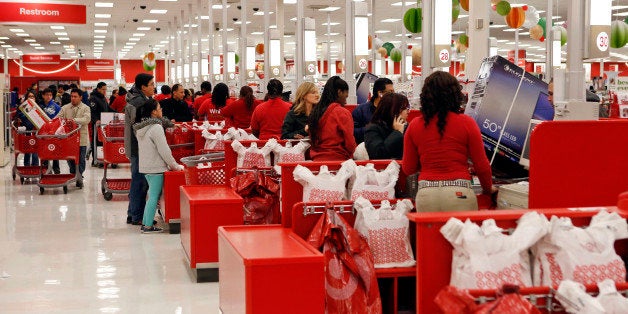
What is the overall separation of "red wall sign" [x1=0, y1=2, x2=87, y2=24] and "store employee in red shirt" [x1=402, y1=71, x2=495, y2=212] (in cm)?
1416

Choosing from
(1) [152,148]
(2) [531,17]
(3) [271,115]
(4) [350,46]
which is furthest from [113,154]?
(2) [531,17]

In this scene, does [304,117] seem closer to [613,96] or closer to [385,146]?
[385,146]

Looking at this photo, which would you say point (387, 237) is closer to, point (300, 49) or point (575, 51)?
point (575, 51)

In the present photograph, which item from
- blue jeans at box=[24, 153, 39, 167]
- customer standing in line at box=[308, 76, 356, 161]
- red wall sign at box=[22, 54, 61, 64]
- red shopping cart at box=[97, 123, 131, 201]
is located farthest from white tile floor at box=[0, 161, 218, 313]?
red wall sign at box=[22, 54, 61, 64]

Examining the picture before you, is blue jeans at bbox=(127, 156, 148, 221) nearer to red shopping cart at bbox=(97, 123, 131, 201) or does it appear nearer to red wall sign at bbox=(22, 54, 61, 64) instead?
red shopping cart at bbox=(97, 123, 131, 201)

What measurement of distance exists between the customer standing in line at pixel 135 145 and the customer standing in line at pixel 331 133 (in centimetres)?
279

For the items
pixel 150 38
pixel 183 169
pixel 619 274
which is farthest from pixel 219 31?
pixel 619 274

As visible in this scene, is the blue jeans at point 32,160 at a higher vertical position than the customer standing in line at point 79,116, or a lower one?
lower

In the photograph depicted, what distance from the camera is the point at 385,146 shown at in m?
5.33

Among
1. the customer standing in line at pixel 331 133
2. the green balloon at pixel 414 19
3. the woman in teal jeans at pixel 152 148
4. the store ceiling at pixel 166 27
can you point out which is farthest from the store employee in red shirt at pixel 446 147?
the store ceiling at pixel 166 27

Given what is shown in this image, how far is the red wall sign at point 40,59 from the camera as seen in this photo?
42500 millimetres

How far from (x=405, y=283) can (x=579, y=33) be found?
1.73 metres

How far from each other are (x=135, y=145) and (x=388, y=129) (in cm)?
384

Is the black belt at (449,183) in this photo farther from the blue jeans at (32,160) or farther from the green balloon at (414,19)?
the blue jeans at (32,160)
